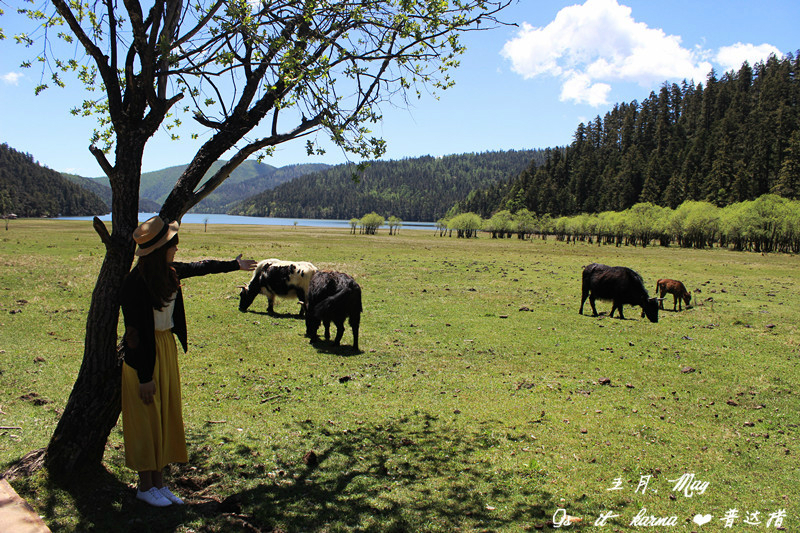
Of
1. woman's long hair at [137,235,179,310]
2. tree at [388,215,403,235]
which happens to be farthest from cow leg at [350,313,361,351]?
tree at [388,215,403,235]

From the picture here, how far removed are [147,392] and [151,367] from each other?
23 centimetres

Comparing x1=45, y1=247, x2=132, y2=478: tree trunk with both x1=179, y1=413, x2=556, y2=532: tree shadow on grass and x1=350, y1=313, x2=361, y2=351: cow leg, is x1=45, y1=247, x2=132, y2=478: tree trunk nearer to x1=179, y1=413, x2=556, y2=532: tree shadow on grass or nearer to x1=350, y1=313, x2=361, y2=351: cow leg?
x1=179, y1=413, x2=556, y2=532: tree shadow on grass

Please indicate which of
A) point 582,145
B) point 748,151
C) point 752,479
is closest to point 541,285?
point 752,479

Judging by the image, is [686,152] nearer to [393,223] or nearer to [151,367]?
[393,223]

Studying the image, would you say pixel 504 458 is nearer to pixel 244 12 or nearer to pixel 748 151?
pixel 244 12

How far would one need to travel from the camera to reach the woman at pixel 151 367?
14.1 ft

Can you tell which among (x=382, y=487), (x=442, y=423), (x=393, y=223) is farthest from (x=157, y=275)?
(x=393, y=223)

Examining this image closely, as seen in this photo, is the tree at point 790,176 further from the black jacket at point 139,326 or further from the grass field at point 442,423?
the black jacket at point 139,326

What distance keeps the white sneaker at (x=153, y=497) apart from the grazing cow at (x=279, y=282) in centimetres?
1107

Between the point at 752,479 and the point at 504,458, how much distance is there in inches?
125

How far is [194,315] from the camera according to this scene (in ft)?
48.0

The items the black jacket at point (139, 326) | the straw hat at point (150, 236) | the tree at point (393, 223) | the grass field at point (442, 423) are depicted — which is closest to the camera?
the black jacket at point (139, 326)

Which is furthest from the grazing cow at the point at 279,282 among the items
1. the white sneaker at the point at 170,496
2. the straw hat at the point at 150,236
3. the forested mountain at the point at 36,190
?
the forested mountain at the point at 36,190

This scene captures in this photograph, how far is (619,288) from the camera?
17.6m
